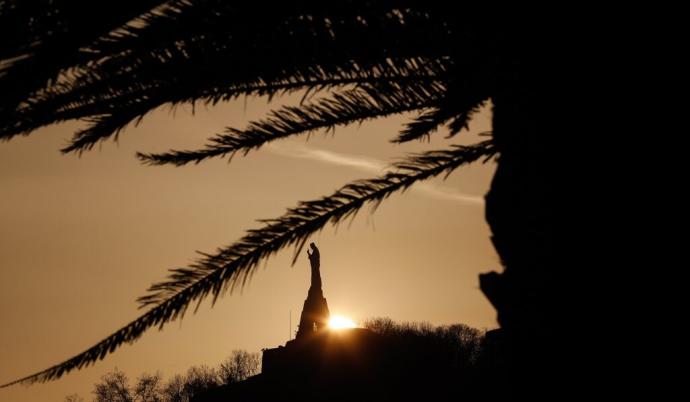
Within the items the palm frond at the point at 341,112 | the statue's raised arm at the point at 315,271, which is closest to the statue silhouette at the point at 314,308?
the statue's raised arm at the point at 315,271

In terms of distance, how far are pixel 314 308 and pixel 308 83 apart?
1543 cm

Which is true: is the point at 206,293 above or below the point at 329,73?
below

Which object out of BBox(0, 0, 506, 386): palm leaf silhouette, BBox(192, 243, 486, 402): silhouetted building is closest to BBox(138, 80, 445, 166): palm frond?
BBox(0, 0, 506, 386): palm leaf silhouette

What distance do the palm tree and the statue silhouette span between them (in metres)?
13.8

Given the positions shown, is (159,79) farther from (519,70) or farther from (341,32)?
(519,70)

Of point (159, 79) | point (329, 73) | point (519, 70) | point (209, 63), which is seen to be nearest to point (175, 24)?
point (209, 63)

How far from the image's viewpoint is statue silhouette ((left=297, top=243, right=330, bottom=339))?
57.9 feet

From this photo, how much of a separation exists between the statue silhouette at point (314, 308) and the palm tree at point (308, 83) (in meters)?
13.8

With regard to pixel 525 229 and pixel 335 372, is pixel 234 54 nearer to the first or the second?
pixel 525 229

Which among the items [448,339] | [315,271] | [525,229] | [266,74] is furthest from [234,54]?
[448,339]

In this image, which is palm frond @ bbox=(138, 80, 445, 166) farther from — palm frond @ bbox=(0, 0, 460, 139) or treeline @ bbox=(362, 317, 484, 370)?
treeline @ bbox=(362, 317, 484, 370)

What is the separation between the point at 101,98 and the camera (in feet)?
10.3

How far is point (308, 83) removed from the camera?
323cm

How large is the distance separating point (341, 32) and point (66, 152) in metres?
2.08
